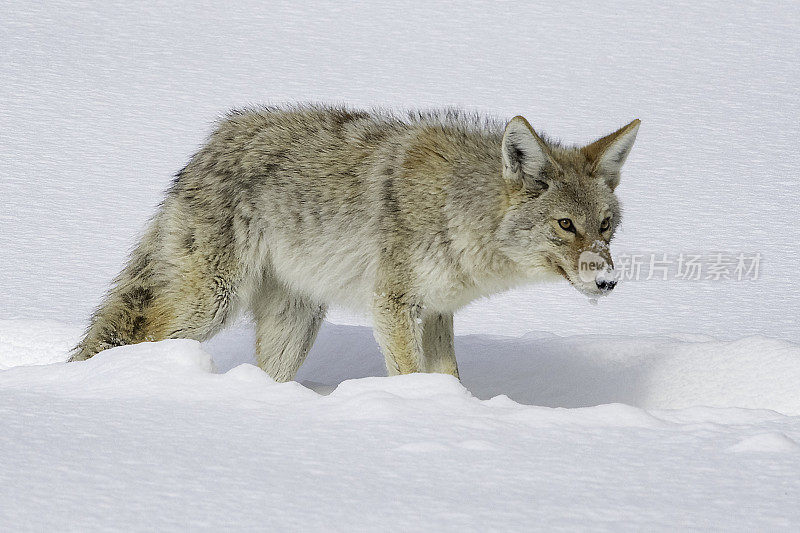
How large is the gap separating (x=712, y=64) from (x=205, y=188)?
11.2 meters

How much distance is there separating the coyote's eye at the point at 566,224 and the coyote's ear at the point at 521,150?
0.31 m

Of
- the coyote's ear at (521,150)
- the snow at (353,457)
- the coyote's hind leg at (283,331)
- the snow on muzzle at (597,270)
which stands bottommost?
the coyote's hind leg at (283,331)

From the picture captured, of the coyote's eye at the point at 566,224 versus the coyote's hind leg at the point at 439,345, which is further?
the coyote's hind leg at the point at 439,345

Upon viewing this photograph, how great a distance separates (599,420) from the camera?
11.5 ft

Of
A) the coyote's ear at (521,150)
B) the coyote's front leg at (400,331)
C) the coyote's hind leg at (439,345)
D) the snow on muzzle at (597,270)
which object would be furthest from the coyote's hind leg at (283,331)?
the snow on muzzle at (597,270)

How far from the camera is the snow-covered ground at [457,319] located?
274 cm

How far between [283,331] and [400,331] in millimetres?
1155

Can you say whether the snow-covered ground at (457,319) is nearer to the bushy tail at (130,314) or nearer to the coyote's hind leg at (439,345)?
the coyote's hind leg at (439,345)

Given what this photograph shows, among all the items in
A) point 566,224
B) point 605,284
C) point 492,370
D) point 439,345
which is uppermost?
point 566,224

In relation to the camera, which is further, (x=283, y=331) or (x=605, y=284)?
(x=283, y=331)

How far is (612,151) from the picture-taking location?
16.9 ft

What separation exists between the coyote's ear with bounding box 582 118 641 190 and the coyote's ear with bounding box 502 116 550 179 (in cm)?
31

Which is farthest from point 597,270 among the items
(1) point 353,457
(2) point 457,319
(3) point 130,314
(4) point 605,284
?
(2) point 457,319

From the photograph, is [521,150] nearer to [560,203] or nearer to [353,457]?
[560,203]
